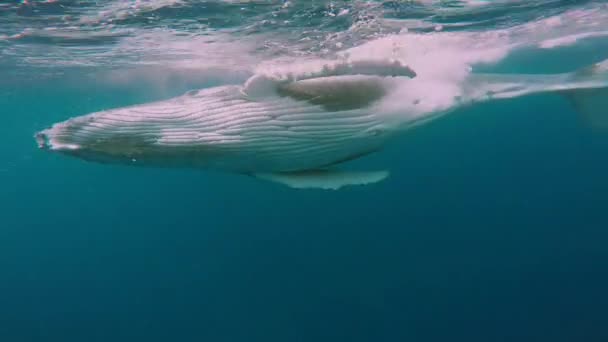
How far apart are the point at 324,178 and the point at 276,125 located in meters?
0.78

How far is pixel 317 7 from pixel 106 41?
22.4 ft

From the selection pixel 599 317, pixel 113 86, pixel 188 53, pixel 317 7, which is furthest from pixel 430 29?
pixel 113 86

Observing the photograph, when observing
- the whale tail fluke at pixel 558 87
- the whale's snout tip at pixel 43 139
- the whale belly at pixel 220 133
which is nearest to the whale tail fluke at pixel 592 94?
the whale tail fluke at pixel 558 87

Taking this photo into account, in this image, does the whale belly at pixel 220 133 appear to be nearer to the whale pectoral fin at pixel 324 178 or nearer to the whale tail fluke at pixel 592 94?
the whale pectoral fin at pixel 324 178

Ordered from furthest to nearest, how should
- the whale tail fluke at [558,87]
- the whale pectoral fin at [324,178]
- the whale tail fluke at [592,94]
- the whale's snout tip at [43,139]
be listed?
the whale tail fluke at [592,94]
the whale tail fluke at [558,87]
the whale pectoral fin at [324,178]
the whale's snout tip at [43,139]

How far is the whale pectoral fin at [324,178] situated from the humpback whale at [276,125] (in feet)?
0.03

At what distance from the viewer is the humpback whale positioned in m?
3.48

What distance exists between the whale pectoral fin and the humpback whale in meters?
0.01

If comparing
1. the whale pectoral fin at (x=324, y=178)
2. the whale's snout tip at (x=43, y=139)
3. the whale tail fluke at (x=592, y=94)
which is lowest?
the whale pectoral fin at (x=324, y=178)

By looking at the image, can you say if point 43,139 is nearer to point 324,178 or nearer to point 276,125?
point 276,125

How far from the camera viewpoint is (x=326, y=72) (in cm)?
365

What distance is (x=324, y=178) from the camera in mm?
4227

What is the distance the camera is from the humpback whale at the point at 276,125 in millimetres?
3482

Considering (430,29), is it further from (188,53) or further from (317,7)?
(188,53)
